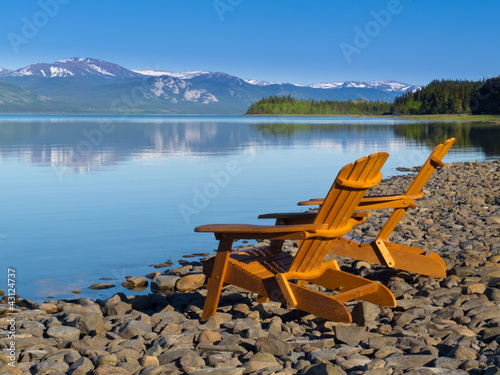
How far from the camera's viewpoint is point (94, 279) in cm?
732

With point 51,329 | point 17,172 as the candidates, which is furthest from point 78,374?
point 17,172

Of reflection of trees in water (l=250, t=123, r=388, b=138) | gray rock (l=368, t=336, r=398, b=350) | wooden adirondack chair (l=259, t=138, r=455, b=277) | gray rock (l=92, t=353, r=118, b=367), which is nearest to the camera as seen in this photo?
gray rock (l=92, t=353, r=118, b=367)

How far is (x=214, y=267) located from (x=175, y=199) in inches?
354

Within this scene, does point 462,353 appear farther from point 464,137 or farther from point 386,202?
point 464,137

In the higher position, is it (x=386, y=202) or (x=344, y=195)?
(x=344, y=195)

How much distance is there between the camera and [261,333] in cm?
454

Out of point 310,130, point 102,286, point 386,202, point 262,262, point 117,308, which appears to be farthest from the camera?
point 310,130

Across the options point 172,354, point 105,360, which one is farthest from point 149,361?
point 105,360

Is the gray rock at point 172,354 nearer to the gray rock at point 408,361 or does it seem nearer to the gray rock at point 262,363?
the gray rock at point 262,363

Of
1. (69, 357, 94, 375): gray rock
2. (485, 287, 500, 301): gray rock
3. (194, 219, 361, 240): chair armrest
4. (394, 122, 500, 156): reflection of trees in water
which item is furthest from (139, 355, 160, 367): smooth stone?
(394, 122, 500, 156): reflection of trees in water

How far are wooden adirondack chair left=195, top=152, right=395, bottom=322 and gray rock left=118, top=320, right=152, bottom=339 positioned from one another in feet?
1.71

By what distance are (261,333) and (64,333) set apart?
159cm

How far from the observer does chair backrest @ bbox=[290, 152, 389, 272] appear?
13.9 ft

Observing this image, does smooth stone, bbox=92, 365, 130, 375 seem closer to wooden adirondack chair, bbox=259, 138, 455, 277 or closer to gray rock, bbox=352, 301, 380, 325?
gray rock, bbox=352, 301, 380, 325
